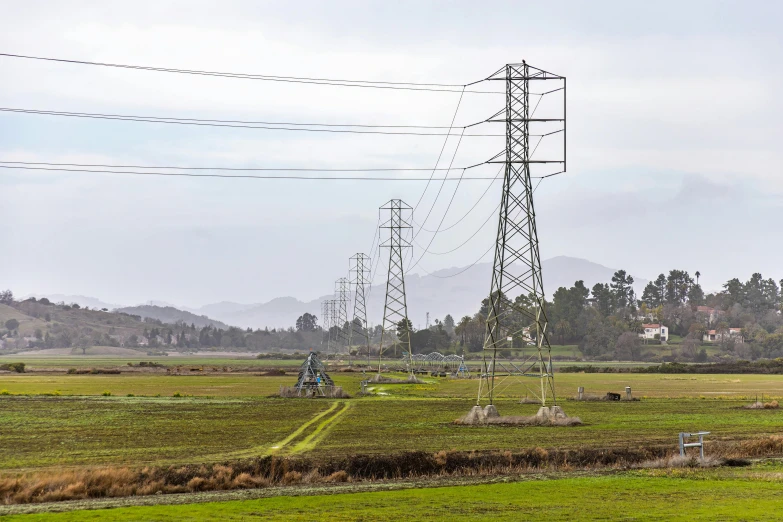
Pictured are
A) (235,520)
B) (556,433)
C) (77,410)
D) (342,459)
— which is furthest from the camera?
(77,410)

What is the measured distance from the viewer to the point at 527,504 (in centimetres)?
2742

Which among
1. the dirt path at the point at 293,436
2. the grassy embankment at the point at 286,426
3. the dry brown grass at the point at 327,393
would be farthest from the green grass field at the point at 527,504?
the dry brown grass at the point at 327,393

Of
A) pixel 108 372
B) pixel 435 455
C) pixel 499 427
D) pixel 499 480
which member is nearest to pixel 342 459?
pixel 435 455

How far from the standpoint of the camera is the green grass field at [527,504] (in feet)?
83.0

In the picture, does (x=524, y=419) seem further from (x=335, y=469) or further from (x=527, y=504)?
(x=527, y=504)

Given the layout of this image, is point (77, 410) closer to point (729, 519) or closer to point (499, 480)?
point (499, 480)

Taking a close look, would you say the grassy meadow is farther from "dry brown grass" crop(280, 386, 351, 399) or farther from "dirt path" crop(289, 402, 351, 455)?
"dry brown grass" crop(280, 386, 351, 399)

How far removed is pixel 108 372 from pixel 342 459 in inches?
4965

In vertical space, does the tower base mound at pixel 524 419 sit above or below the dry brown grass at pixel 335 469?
above

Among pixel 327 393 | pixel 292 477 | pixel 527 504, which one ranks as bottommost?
pixel 527 504

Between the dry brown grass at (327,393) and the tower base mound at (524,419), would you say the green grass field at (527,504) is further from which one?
the dry brown grass at (327,393)

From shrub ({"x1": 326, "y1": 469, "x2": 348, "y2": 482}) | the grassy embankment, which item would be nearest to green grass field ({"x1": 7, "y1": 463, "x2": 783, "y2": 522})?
shrub ({"x1": 326, "y1": 469, "x2": 348, "y2": 482})

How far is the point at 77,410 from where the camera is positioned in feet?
A: 216

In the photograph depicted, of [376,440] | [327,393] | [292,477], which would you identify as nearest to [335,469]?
[292,477]
